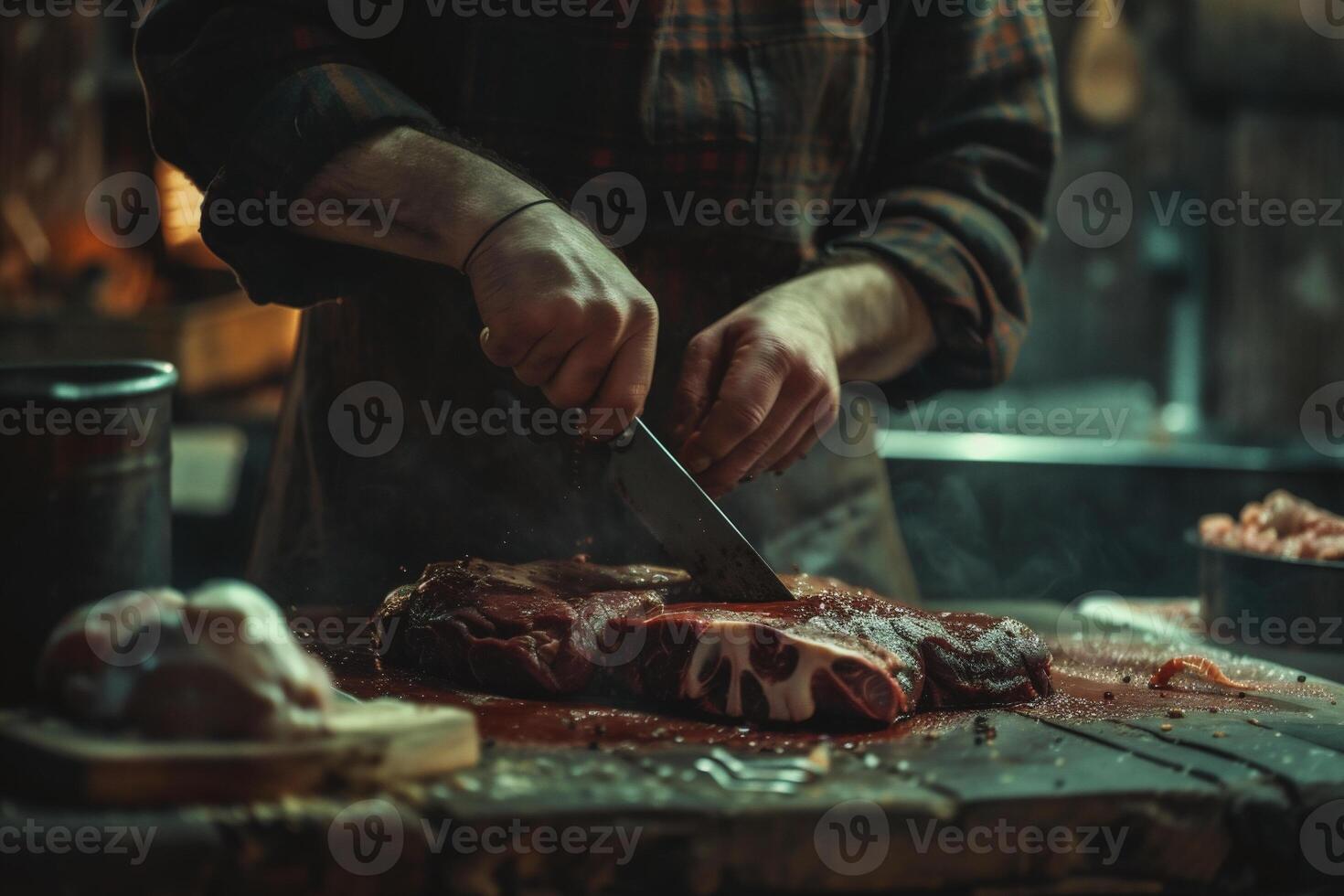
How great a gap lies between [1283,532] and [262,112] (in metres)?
2.26

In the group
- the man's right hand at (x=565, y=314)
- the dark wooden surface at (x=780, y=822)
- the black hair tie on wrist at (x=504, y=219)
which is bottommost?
the dark wooden surface at (x=780, y=822)

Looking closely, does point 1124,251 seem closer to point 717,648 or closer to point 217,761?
point 717,648

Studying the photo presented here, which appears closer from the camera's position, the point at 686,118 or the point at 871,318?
the point at 686,118

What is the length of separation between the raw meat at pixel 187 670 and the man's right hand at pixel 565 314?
2.41ft

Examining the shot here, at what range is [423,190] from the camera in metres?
2.27

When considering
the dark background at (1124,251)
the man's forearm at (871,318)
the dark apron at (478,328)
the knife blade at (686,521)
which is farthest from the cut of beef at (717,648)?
the dark background at (1124,251)

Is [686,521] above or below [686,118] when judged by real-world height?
below

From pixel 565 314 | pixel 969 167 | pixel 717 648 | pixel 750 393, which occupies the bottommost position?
pixel 717 648

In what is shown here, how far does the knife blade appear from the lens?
2213 millimetres

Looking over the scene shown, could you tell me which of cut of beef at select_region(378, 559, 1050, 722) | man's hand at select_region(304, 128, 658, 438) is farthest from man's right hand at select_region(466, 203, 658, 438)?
cut of beef at select_region(378, 559, 1050, 722)

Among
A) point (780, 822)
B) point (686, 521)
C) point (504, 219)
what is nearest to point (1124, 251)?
point (686, 521)

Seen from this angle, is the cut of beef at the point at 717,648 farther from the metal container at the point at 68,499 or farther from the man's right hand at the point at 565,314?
the metal container at the point at 68,499

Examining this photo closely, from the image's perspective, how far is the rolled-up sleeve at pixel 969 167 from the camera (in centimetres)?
286

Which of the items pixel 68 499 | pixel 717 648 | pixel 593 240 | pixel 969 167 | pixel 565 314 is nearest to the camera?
pixel 68 499
